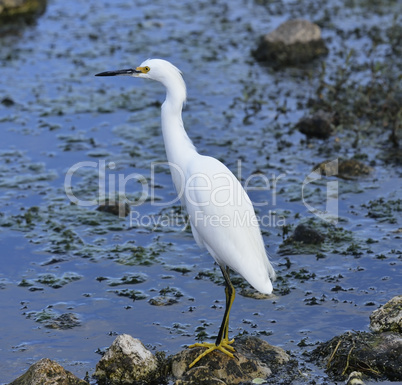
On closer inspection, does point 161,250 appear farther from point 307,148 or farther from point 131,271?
point 307,148

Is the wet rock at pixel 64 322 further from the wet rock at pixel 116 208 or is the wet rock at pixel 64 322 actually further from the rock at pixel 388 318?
the rock at pixel 388 318

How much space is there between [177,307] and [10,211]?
10.2 feet

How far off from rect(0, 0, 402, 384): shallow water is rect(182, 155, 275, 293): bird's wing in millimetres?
884

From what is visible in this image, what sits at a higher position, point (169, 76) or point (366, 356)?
point (169, 76)

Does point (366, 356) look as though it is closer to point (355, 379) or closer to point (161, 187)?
point (355, 379)

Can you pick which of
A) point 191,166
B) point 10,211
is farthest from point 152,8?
point 191,166

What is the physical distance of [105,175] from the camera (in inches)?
399

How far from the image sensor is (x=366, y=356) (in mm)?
5938

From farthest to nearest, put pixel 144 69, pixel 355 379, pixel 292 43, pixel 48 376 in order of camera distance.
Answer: pixel 292 43 → pixel 144 69 → pixel 355 379 → pixel 48 376

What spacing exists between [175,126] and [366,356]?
8.48 feet

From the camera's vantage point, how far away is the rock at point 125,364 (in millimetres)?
5828

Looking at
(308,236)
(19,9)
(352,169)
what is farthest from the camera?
(19,9)

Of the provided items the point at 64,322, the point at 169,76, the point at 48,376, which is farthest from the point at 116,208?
the point at 48,376

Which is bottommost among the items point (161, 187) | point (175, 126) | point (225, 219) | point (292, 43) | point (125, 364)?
point (125, 364)
